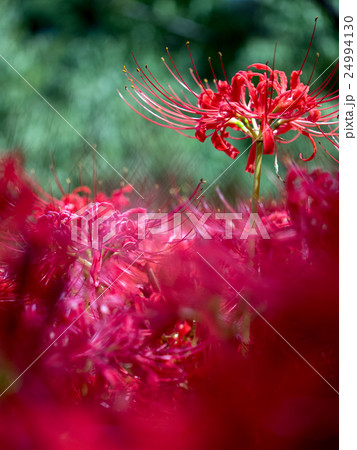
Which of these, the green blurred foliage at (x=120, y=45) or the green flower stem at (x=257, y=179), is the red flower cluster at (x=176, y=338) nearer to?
the green flower stem at (x=257, y=179)

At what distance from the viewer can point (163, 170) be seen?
0.41 m

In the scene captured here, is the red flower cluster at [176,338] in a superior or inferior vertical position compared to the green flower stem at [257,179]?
inferior

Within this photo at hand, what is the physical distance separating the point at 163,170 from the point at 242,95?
88 mm

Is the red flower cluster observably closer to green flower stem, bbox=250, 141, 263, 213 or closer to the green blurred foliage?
green flower stem, bbox=250, 141, 263, 213

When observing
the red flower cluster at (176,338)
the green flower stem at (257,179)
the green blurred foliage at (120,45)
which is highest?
the green blurred foliage at (120,45)

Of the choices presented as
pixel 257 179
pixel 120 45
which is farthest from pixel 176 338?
pixel 120 45

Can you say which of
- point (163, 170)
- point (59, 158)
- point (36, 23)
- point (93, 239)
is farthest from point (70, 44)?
point (93, 239)

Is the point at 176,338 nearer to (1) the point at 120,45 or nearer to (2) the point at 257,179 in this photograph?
(2) the point at 257,179

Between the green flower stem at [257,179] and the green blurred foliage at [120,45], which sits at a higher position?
the green blurred foliage at [120,45]

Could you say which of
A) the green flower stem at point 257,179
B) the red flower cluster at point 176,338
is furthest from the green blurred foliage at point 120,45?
the red flower cluster at point 176,338

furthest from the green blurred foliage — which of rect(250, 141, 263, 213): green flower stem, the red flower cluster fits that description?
the red flower cluster

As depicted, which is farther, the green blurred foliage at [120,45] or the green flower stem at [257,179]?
the green blurred foliage at [120,45]

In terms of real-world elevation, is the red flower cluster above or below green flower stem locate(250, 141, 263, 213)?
below

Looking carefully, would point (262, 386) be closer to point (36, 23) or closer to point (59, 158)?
point (59, 158)
